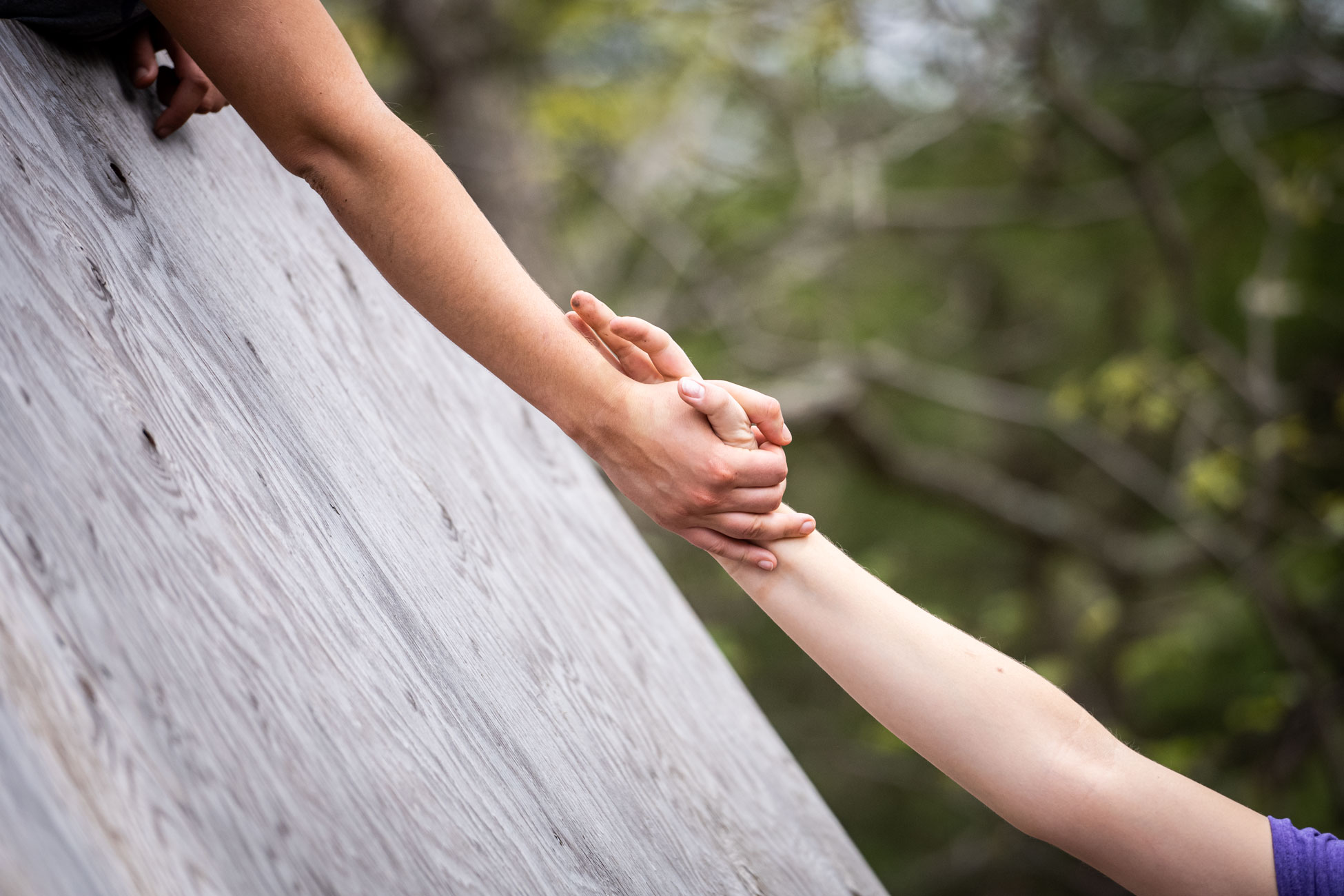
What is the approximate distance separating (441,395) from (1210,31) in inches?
186

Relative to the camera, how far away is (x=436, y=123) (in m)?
4.55

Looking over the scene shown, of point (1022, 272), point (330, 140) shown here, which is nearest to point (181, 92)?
point (330, 140)

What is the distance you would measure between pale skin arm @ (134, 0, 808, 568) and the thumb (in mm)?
19

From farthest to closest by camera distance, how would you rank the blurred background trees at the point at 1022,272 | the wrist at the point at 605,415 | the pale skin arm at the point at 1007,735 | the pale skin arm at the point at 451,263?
the blurred background trees at the point at 1022,272 < the wrist at the point at 605,415 < the pale skin arm at the point at 1007,735 < the pale skin arm at the point at 451,263

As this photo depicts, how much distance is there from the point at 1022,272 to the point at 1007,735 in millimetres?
6929

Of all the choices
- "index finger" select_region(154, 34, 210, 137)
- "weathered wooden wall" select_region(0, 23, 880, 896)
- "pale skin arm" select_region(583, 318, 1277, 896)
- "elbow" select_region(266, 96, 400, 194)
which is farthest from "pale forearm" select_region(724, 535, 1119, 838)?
"index finger" select_region(154, 34, 210, 137)

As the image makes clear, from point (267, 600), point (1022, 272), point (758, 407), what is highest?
point (1022, 272)

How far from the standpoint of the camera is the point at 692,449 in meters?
1.26

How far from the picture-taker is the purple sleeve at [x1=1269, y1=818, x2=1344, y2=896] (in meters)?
1.08

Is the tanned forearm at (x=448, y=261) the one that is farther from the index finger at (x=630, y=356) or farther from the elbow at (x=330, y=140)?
the index finger at (x=630, y=356)

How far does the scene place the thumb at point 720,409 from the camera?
1.26m

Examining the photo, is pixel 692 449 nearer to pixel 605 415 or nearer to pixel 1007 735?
pixel 605 415

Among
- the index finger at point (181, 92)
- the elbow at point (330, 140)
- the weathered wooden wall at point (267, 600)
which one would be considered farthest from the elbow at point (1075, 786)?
the index finger at point (181, 92)

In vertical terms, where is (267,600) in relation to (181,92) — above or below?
below
